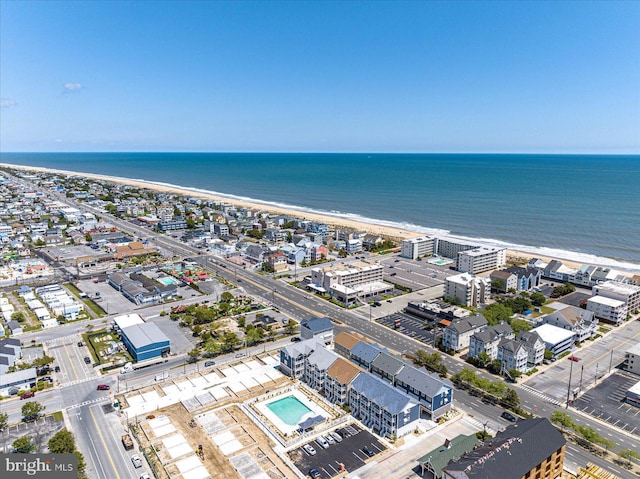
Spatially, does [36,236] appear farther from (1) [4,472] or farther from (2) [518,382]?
(2) [518,382]

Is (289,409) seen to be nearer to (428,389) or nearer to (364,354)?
(364,354)

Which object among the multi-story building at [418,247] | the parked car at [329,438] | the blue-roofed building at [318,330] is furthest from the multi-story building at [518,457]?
the multi-story building at [418,247]

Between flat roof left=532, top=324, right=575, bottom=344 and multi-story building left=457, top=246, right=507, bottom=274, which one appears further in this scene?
multi-story building left=457, top=246, right=507, bottom=274

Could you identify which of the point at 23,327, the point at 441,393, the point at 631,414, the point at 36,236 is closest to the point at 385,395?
the point at 441,393

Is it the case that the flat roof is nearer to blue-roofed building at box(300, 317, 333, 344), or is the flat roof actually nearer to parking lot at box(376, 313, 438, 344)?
parking lot at box(376, 313, 438, 344)

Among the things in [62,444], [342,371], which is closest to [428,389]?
[342,371]

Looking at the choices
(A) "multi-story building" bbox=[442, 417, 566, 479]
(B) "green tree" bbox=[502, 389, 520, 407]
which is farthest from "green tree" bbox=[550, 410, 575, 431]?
(A) "multi-story building" bbox=[442, 417, 566, 479]

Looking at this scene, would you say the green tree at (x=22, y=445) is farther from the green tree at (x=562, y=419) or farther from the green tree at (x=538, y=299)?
the green tree at (x=538, y=299)
